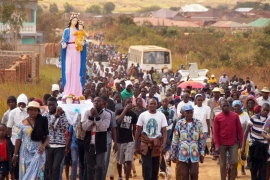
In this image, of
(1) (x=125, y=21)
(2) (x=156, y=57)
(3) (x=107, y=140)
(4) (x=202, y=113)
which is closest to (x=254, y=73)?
(2) (x=156, y=57)

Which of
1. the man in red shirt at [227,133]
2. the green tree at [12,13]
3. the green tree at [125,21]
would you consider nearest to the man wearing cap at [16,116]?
the man in red shirt at [227,133]

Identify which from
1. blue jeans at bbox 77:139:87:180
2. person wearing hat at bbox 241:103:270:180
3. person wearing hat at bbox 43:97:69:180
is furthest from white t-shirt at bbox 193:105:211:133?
person wearing hat at bbox 43:97:69:180

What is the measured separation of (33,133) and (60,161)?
146 centimetres

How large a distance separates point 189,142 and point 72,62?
4.82m

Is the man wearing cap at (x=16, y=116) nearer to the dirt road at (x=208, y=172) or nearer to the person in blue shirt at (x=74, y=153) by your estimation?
the person in blue shirt at (x=74, y=153)

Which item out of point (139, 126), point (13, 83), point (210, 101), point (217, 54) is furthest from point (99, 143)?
point (217, 54)

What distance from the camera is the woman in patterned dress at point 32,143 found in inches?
421

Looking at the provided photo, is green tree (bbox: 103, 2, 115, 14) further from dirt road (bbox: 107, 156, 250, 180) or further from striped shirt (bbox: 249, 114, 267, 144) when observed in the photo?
striped shirt (bbox: 249, 114, 267, 144)

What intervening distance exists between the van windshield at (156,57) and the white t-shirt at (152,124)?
29.9 m

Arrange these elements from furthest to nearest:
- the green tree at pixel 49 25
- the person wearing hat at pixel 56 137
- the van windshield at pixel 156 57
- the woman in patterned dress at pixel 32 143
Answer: the green tree at pixel 49 25
the van windshield at pixel 156 57
the person wearing hat at pixel 56 137
the woman in patterned dress at pixel 32 143

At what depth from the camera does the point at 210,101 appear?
57.9 feet

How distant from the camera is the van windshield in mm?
42000

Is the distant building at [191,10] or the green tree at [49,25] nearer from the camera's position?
the green tree at [49,25]

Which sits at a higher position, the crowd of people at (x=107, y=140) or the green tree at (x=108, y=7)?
the green tree at (x=108, y=7)
